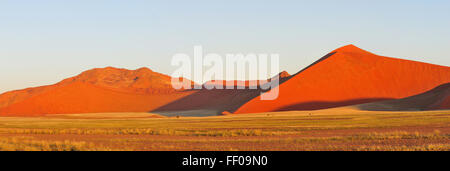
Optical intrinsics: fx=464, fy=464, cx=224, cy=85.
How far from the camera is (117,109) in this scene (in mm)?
121938

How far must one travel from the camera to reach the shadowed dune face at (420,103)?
236ft

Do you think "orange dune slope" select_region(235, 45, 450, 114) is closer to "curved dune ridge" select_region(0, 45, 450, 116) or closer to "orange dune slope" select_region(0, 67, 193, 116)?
"curved dune ridge" select_region(0, 45, 450, 116)

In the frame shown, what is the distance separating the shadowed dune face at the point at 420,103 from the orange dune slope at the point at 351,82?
9.14 meters

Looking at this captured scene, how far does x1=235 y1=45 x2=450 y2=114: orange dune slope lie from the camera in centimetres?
8750

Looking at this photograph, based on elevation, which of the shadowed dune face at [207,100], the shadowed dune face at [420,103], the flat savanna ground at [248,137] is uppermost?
the flat savanna ground at [248,137]

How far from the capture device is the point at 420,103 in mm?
76625

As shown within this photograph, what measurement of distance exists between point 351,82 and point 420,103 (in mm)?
18089

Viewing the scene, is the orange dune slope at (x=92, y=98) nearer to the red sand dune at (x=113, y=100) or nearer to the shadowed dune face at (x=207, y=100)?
the red sand dune at (x=113, y=100)

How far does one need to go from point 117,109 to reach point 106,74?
65.5 metres

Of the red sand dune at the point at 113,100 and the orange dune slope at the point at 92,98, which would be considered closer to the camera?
the red sand dune at the point at 113,100

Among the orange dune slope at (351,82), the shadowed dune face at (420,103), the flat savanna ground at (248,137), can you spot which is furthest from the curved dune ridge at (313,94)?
the flat savanna ground at (248,137)

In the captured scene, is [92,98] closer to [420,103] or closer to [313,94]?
[313,94]

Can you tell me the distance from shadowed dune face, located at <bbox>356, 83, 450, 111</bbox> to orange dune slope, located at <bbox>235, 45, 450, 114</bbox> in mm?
9143
